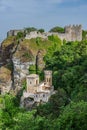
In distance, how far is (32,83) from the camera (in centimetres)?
6831

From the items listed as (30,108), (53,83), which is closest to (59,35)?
(53,83)

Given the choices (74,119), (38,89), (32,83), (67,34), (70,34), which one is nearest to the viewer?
(74,119)

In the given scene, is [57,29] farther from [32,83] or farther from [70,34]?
[32,83]

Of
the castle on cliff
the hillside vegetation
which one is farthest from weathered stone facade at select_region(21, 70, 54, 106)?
the castle on cliff

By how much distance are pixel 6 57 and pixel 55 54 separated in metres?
10.5

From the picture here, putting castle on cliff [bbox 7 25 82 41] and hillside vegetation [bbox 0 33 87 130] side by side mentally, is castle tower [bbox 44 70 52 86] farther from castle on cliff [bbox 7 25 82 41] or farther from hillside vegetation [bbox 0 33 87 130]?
castle on cliff [bbox 7 25 82 41]

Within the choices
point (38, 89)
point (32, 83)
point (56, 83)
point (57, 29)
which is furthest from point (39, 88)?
point (57, 29)

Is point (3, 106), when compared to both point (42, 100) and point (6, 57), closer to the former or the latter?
point (42, 100)

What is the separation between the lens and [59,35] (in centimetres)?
8519

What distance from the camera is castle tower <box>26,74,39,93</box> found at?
67.8m

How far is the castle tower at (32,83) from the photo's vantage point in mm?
67756

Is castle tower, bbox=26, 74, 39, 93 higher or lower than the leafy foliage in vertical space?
lower

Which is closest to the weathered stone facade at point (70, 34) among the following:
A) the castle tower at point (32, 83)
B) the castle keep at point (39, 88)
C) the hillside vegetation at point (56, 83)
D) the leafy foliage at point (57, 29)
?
the hillside vegetation at point (56, 83)

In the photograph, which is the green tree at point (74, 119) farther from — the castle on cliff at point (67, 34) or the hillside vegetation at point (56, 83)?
the castle on cliff at point (67, 34)
